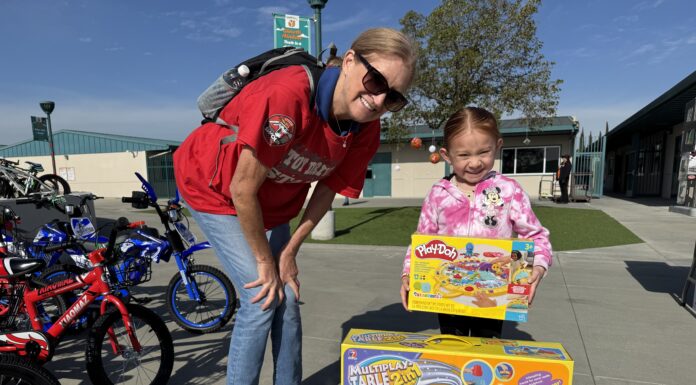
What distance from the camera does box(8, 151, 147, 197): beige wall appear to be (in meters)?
24.0

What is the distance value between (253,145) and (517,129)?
19.4 meters

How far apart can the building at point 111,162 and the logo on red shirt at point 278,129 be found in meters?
24.0

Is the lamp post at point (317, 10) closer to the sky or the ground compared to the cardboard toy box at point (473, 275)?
closer to the sky

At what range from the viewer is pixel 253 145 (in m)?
1.29

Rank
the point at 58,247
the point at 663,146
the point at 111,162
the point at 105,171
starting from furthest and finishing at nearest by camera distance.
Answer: the point at 105,171, the point at 111,162, the point at 663,146, the point at 58,247

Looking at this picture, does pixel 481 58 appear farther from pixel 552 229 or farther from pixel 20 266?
pixel 20 266

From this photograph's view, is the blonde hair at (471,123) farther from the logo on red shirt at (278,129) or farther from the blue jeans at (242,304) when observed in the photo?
the blue jeans at (242,304)

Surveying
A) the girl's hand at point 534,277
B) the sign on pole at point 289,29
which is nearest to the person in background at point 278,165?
the girl's hand at point 534,277

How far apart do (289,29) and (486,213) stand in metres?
7.34

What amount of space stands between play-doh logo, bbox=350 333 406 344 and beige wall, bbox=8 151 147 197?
25.0 m

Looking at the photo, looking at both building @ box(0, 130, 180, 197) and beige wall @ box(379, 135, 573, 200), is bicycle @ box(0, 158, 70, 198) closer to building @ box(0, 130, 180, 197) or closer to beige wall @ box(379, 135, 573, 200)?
beige wall @ box(379, 135, 573, 200)

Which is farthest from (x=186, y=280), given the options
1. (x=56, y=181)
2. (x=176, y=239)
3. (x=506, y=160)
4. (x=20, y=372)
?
(x=506, y=160)

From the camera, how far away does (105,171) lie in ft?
80.9

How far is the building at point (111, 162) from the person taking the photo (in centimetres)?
2375
